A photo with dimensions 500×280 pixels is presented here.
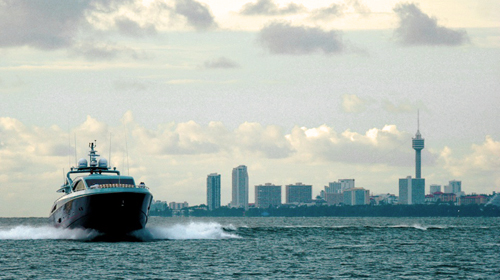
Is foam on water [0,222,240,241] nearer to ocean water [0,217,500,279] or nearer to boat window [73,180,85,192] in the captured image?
ocean water [0,217,500,279]

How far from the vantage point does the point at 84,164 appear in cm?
9512

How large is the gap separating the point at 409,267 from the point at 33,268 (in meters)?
29.9

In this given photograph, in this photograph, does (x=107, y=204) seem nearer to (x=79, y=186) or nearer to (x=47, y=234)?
(x=79, y=186)

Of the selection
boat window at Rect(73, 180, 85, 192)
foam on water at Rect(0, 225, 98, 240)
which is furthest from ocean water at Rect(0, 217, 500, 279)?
boat window at Rect(73, 180, 85, 192)

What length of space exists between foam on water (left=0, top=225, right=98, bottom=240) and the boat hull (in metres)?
1.08

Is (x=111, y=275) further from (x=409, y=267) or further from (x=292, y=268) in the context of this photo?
(x=409, y=267)

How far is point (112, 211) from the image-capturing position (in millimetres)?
76625

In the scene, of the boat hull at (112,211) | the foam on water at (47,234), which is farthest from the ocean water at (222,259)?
→ the boat hull at (112,211)

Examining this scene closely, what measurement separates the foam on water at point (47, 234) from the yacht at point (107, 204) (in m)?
0.82

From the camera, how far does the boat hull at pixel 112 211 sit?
251 ft

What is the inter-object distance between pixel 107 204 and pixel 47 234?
20.4 m

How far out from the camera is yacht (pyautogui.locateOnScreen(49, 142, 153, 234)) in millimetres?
76562

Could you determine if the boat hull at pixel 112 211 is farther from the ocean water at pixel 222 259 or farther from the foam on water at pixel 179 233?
the foam on water at pixel 179 233

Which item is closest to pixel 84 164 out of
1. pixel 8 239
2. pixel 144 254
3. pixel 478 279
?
pixel 8 239
